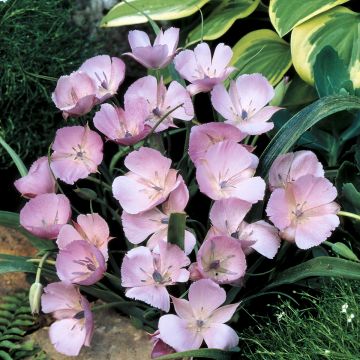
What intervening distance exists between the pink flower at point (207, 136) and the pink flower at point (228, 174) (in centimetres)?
4

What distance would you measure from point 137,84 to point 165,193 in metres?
0.26

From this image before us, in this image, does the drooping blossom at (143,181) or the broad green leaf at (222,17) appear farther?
the broad green leaf at (222,17)

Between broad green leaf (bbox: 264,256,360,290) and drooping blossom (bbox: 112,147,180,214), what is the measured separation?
283mm

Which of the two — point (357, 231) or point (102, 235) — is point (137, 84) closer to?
point (102, 235)

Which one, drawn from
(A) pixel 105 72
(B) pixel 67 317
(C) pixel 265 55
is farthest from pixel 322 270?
(C) pixel 265 55

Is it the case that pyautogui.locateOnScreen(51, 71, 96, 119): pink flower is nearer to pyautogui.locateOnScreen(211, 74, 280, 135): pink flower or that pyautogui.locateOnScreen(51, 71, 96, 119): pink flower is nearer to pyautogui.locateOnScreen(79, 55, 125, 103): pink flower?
pyautogui.locateOnScreen(79, 55, 125, 103): pink flower

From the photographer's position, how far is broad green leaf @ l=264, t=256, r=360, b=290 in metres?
1.43

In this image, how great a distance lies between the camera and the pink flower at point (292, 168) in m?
1.53

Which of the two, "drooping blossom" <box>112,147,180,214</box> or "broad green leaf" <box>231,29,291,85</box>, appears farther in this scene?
"broad green leaf" <box>231,29,291,85</box>

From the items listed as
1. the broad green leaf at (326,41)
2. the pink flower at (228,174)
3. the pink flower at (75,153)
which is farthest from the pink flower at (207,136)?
the broad green leaf at (326,41)

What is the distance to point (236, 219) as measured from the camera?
4.75ft

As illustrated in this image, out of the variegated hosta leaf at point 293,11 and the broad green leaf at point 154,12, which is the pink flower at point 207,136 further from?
the broad green leaf at point 154,12

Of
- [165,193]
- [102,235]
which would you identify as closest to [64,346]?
[102,235]

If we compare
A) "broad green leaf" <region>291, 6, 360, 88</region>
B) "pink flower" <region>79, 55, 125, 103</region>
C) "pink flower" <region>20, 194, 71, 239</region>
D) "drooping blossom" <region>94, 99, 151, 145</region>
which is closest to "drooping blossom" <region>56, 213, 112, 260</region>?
"pink flower" <region>20, 194, 71, 239</region>
